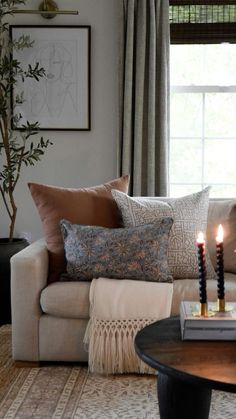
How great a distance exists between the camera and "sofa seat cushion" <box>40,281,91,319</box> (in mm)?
2812

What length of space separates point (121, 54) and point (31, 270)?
191cm

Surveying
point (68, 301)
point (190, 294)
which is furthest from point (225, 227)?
point (68, 301)

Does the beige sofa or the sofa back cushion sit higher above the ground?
the sofa back cushion

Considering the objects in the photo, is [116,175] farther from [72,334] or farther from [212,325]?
[212,325]

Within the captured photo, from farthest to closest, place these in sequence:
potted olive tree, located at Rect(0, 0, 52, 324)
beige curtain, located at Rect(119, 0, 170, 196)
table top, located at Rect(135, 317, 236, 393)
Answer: beige curtain, located at Rect(119, 0, 170, 196) → potted olive tree, located at Rect(0, 0, 52, 324) → table top, located at Rect(135, 317, 236, 393)

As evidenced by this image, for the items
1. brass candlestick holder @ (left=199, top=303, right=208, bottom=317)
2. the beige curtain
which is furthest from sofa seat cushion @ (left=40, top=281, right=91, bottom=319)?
the beige curtain

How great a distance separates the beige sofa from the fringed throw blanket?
0.09 meters

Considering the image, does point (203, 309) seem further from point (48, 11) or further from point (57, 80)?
point (48, 11)

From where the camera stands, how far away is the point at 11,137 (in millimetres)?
4176

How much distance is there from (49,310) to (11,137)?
1.73 metres

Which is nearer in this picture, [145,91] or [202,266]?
[202,266]

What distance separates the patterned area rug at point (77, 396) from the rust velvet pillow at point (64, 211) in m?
0.56

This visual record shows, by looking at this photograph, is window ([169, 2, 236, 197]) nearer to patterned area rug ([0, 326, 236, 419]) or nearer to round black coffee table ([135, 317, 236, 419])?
patterned area rug ([0, 326, 236, 419])

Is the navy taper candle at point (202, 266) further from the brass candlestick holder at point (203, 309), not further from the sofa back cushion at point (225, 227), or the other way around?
the sofa back cushion at point (225, 227)
